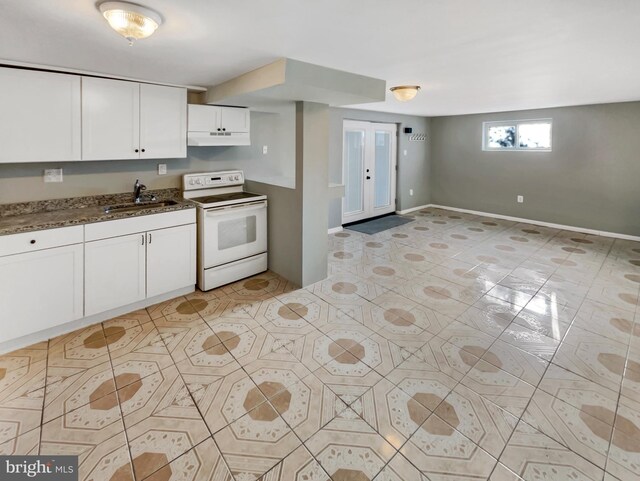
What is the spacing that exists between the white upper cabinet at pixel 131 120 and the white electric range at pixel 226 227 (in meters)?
0.52

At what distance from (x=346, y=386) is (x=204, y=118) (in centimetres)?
308

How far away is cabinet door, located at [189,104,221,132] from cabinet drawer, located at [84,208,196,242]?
94 centimetres

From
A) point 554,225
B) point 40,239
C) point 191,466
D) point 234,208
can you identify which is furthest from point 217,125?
point 554,225

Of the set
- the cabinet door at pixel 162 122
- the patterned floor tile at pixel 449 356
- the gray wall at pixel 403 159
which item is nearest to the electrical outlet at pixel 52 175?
the cabinet door at pixel 162 122

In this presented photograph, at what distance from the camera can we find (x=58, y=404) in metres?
2.06

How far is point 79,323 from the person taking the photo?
2.90m

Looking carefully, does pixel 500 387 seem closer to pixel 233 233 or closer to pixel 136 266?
pixel 233 233

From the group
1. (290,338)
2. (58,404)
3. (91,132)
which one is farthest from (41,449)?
(91,132)

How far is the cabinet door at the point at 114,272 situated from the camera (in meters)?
2.87

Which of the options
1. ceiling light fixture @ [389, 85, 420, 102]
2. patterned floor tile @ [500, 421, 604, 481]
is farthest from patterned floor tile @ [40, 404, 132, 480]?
ceiling light fixture @ [389, 85, 420, 102]

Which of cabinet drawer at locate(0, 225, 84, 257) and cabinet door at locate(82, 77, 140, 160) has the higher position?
cabinet door at locate(82, 77, 140, 160)

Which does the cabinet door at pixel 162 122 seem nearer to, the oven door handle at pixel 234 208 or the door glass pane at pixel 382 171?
the oven door handle at pixel 234 208

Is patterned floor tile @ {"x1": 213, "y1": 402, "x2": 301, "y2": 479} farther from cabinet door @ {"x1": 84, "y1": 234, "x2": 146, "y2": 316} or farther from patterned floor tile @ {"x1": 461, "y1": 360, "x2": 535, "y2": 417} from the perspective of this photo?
cabinet door @ {"x1": 84, "y1": 234, "x2": 146, "y2": 316}

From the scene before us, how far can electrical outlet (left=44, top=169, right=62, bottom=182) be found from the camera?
3.07 meters
